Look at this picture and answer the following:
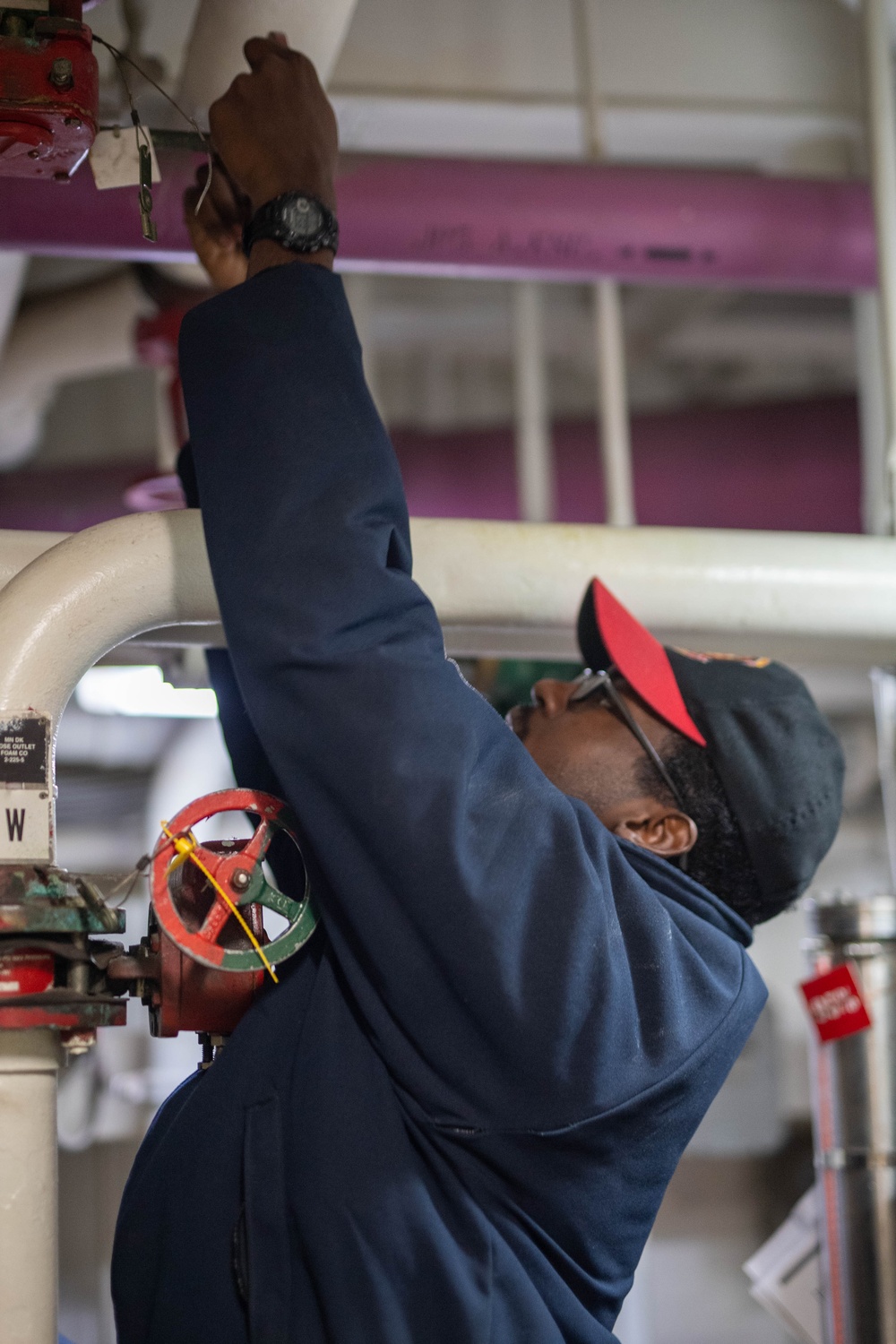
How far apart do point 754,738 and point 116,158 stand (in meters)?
0.63

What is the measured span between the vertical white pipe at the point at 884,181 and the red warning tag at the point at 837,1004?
539 millimetres

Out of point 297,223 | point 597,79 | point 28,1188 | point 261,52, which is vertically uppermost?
point 597,79

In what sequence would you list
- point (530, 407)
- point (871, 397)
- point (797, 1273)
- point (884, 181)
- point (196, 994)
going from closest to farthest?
1. point (196, 994)
2. point (884, 181)
3. point (871, 397)
4. point (797, 1273)
5. point (530, 407)

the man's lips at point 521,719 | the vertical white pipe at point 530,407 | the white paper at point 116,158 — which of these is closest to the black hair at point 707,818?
the man's lips at point 521,719

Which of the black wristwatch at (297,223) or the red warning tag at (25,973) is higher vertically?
the black wristwatch at (297,223)

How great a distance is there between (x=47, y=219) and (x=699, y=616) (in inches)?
27.4

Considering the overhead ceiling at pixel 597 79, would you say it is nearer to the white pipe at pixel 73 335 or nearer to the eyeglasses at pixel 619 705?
the white pipe at pixel 73 335

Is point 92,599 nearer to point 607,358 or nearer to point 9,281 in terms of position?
point 607,358

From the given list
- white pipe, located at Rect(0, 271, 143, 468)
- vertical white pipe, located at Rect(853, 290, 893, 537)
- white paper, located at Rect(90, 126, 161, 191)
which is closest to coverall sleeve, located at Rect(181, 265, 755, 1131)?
white paper, located at Rect(90, 126, 161, 191)

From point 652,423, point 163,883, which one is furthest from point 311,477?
point 652,423

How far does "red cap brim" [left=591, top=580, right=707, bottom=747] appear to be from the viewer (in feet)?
3.36

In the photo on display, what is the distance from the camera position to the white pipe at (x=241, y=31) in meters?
0.99

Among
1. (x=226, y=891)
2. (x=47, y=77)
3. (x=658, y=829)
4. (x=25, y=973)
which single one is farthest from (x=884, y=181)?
(x=25, y=973)

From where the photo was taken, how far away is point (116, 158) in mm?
864
